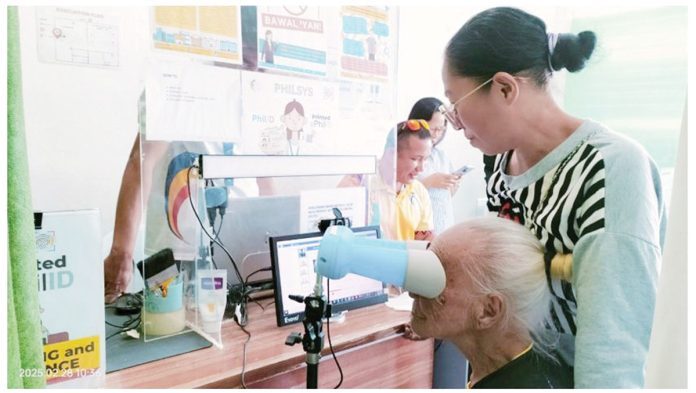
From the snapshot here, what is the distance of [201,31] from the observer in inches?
56.9

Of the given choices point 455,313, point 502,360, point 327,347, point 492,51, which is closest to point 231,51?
point 492,51

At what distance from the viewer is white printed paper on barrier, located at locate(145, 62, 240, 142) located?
1.37 meters

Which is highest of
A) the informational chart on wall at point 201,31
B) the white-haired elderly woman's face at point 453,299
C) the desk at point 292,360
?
the informational chart on wall at point 201,31

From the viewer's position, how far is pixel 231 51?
152 cm

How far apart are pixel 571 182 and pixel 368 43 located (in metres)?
1.25

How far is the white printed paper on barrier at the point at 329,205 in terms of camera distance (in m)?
1.73

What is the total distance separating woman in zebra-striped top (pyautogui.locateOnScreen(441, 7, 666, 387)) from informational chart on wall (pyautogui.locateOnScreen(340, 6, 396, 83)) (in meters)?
Result: 0.85

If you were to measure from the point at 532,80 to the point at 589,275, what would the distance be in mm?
462

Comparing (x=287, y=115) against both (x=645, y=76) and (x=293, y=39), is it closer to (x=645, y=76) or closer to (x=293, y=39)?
(x=293, y=39)

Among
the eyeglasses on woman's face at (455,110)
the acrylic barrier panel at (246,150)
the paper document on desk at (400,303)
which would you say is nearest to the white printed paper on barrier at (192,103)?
the acrylic barrier panel at (246,150)

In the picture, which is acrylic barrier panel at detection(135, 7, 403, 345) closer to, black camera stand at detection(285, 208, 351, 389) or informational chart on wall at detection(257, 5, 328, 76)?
informational chart on wall at detection(257, 5, 328, 76)

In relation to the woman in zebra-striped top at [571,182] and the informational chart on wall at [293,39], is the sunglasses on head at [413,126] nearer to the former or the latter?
the informational chart on wall at [293,39]

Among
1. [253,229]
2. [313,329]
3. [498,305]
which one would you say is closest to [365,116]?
[253,229]

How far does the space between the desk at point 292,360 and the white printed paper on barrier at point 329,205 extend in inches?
14.5
